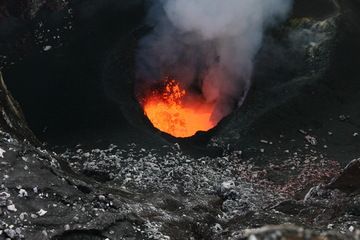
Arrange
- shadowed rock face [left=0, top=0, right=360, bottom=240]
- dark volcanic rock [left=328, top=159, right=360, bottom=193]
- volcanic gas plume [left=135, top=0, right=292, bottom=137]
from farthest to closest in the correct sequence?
volcanic gas plume [left=135, top=0, right=292, bottom=137] → dark volcanic rock [left=328, top=159, right=360, bottom=193] → shadowed rock face [left=0, top=0, right=360, bottom=240]

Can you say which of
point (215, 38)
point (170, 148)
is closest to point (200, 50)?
point (215, 38)

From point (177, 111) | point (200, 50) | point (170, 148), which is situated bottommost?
point (170, 148)

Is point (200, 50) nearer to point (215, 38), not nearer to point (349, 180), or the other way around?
point (215, 38)

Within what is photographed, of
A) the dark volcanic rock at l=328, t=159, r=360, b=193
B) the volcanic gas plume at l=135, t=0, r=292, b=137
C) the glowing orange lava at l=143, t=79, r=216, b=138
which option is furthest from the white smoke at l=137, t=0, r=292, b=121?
the dark volcanic rock at l=328, t=159, r=360, b=193

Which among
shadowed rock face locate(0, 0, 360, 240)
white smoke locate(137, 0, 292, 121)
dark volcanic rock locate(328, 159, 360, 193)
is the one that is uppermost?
white smoke locate(137, 0, 292, 121)

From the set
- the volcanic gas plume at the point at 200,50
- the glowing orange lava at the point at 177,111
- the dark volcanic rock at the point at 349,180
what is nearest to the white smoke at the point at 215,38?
the volcanic gas plume at the point at 200,50

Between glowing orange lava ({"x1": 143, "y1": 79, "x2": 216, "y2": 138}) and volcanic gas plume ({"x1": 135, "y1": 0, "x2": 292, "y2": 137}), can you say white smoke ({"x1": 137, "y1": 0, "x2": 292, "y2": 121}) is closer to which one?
volcanic gas plume ({"x1": 135, "y1": 0, "x2": 292, "y2": 137})

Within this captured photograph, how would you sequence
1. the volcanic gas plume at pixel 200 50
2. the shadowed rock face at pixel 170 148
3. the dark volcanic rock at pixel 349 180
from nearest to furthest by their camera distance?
the shadowed rock face at pixel 170 148 → the dark volcanic rock at pixel 349 180 → the volcanic gas plume at pixel 200 50

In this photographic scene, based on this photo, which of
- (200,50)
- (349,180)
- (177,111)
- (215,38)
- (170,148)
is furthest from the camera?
(177,111)

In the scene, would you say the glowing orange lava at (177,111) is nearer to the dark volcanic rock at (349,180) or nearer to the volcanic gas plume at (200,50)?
the volcanic gas plume at (200,50)
